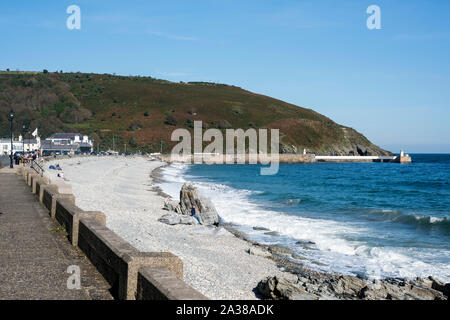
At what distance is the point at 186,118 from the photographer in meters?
128

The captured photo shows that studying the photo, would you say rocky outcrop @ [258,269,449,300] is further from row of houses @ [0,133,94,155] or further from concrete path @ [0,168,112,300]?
row of houses @ [0,133,94,155]

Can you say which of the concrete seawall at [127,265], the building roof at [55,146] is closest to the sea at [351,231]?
the concrete seawall at [127,265]

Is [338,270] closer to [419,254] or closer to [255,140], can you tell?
[419,254]

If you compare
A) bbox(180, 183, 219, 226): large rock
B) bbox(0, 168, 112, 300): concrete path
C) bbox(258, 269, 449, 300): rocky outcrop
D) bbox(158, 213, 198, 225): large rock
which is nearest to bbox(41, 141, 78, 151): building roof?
bbox(180, 183, 219, 226): large rock

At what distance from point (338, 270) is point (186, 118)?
382 ft

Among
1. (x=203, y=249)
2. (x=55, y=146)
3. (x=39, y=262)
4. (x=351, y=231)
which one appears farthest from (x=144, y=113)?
(x=39, y=262)

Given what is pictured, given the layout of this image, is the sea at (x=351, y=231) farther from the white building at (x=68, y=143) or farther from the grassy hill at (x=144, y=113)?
the grassy hill at (x=144, y=113)

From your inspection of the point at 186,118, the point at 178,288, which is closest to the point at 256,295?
the point at 178,288

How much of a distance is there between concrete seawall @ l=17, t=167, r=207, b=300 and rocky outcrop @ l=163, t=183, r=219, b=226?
1041 centimetres

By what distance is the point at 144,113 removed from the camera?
131 m

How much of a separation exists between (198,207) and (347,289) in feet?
35.5

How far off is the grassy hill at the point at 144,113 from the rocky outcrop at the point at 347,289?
106 meters
